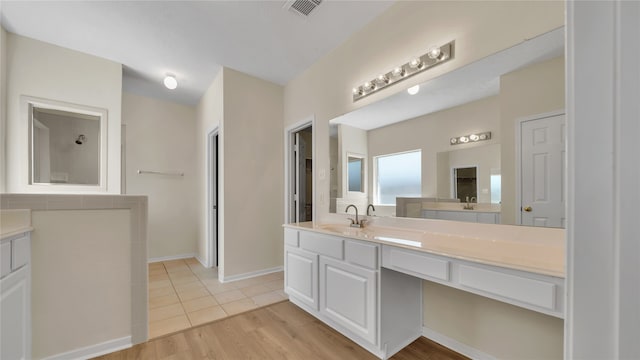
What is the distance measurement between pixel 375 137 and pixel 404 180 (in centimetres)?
52

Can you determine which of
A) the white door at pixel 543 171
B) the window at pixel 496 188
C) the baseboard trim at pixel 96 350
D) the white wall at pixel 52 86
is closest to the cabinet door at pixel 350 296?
the window at pixel 496 188

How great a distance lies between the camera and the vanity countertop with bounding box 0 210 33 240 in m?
1.41

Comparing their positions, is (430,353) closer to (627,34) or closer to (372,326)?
(372,326)

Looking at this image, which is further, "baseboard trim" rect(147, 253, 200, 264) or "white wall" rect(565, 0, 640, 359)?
"baseboard trim" rect(147, 253, 200, 264)

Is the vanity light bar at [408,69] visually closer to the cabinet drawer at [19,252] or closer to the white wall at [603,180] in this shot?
the white wall at [603,180]

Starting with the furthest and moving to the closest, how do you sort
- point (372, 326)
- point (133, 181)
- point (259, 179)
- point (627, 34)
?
point (133, 181) < point (259, 179) < point (372, 326) < point (627, 34)

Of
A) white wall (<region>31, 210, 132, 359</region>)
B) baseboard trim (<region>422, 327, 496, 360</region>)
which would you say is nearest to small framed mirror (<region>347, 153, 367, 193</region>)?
baseboard trim (<region>422, 327, 496, 360</region>)

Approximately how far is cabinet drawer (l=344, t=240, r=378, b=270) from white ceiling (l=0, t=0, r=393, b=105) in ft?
6.66

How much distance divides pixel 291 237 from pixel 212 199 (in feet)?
6.47

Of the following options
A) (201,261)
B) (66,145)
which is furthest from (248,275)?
(66,145)

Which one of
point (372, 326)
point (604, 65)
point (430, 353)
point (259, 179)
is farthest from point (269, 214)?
point (604, 65)

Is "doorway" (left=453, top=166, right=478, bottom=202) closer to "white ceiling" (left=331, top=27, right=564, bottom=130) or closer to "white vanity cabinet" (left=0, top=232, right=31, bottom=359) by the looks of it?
"white ceiling" (left=331, top=27, right=564, bottom=130)

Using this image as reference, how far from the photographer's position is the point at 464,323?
1747mm

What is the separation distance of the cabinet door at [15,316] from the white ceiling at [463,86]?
103 inches
